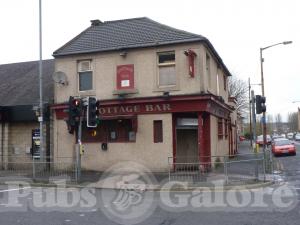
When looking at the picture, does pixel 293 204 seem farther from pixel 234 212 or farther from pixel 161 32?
pixel 161 32

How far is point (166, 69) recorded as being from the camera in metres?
21.2

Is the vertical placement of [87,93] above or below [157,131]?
above

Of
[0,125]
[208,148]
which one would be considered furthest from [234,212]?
[0,125]

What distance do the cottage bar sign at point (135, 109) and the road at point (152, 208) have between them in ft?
21.4

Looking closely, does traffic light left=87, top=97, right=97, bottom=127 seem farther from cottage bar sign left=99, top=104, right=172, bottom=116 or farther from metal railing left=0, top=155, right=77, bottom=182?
cottage bar sign left=99, top=104, right=172, bottom=116

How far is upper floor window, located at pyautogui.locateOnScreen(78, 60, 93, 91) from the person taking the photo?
22.5 meters

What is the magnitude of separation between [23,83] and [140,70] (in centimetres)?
915

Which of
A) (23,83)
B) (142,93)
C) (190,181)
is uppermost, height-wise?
(23,83)

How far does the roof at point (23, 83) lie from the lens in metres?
24.4

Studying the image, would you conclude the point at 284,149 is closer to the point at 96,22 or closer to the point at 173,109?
the point at 173,109

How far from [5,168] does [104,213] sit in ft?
46.9

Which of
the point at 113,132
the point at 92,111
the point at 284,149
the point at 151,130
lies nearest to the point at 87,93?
Result: the point at 113,132

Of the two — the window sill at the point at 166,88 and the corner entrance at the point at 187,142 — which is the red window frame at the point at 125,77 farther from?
the corner entrance at the point at 187,142

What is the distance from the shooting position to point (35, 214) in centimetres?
1062
